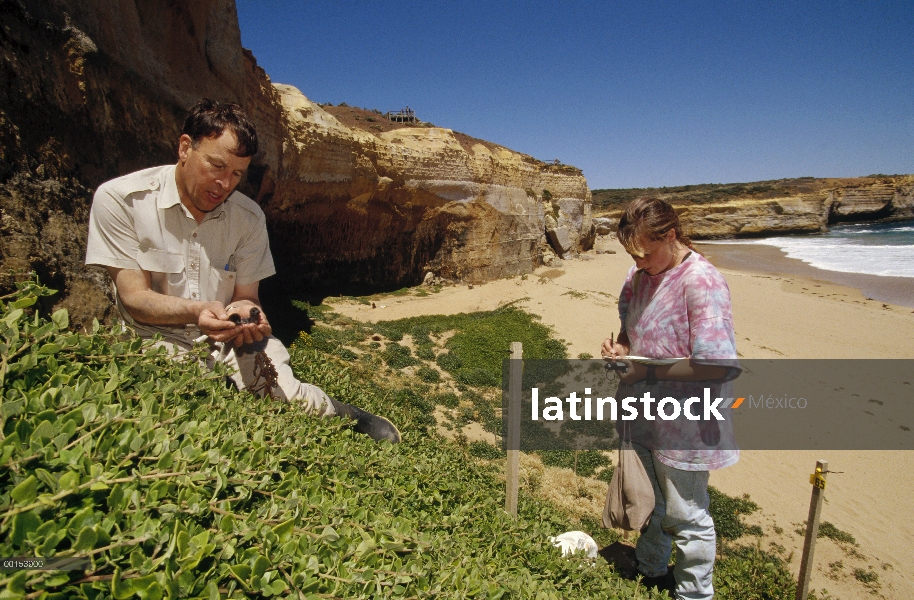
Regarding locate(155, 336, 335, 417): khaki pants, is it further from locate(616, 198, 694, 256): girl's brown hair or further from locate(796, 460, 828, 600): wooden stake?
locate(796, 460, 828, 600): wooden stake

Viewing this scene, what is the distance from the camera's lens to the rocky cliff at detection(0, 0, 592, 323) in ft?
12.3

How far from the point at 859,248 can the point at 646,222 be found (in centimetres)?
4996

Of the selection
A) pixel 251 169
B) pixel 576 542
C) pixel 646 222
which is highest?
pixel 251 169

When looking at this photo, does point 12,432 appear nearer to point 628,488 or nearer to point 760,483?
point 628,488

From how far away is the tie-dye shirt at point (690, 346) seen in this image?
2.92 m

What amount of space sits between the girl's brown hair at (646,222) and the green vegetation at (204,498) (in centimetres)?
206

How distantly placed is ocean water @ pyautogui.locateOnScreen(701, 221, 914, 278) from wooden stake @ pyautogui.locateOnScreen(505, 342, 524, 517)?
109 feet

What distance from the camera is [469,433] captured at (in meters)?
8.09

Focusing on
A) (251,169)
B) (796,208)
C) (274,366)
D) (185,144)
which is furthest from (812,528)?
(796,208)

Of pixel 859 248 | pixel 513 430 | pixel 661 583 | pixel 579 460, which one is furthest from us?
pixel 859 248

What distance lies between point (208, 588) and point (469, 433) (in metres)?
7.10

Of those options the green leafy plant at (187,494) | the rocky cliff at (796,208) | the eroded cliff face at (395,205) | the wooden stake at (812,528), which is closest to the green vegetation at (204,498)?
the green leafy plant at (187,494)

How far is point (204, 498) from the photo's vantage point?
150 cm

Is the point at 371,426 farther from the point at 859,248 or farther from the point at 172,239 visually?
the point at 859,248
